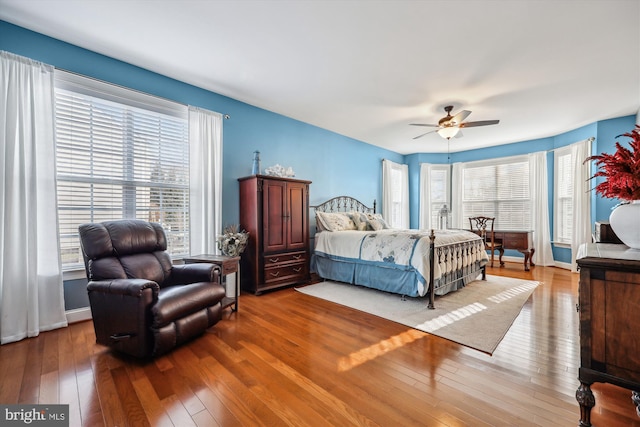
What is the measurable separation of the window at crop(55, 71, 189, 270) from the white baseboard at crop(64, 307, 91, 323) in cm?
45

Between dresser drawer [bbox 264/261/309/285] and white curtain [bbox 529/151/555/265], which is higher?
white curtain [bbox 529/151/555/265]

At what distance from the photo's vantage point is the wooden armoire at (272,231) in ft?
12.5

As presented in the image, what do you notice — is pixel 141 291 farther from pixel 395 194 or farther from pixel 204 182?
pixel 395 194

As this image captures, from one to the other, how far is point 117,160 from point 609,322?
4.18 meters

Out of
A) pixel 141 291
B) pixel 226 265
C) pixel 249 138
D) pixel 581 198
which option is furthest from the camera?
pixel 581 198

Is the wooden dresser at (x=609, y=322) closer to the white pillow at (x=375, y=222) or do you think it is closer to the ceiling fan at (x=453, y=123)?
the ceiling fan at (x=453, y=123)

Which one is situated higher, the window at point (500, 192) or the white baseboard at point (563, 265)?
the window at point (500, 192)

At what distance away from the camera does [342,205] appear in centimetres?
584

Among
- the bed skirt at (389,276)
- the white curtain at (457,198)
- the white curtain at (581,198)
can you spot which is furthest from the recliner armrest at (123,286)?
the white curtain at (457,198)

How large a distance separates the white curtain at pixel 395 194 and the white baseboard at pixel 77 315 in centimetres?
574

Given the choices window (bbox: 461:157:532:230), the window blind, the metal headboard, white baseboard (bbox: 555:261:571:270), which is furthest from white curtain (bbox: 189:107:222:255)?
white baseboard (bbox: 555:261:571:270)

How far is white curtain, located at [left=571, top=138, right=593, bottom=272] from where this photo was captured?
193 inches

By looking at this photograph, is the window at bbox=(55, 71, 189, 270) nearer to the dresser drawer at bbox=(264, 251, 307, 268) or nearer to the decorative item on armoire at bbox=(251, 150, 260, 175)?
the decorative item on armoire at bbox=(251, 150, 260, 175)

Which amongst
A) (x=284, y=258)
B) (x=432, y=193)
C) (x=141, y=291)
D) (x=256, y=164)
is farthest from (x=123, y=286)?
(x=432, y=193)
